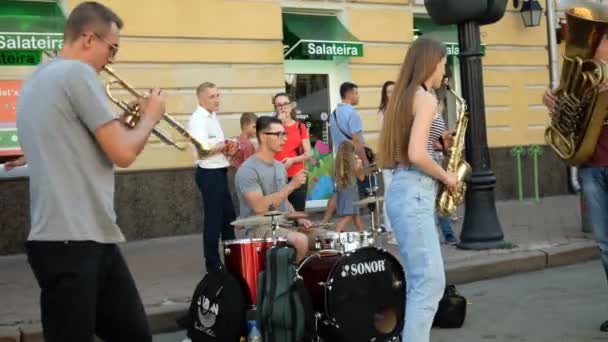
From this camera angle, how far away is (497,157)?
1580cm

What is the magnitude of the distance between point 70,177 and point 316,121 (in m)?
10.6

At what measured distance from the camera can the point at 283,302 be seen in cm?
529

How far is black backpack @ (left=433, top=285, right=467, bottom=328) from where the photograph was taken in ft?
21.0

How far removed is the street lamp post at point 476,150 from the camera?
9.46 meters

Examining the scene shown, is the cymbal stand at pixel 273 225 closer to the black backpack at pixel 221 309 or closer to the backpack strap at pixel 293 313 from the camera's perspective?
the black backpack at pixel 221 309

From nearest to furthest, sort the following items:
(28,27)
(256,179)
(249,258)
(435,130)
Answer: (435,130) → (249,258) → (256,179) → (28,27)

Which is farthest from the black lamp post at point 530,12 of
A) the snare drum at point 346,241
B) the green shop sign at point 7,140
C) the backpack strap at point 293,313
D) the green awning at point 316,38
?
the backpack strap at point 293,313

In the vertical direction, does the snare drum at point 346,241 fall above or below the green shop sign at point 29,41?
below

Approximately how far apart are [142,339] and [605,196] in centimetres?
344

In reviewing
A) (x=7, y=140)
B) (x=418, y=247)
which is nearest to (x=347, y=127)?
(x=7, y=140)

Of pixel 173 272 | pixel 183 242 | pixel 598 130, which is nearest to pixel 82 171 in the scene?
pixel 598 130

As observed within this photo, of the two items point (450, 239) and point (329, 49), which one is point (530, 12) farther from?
point (450, 239)

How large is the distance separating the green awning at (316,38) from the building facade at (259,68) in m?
0.01

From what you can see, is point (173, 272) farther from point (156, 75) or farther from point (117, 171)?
point (156, 75)
